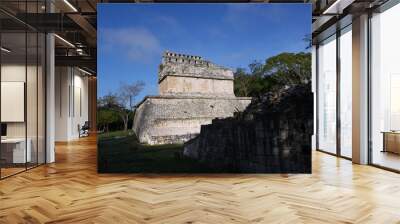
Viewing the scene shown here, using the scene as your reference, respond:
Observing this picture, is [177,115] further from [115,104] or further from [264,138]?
[264,138]

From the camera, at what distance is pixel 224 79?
20.9 ft

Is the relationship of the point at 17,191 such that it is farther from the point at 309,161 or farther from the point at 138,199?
the point at 309,161

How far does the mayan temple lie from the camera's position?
627cm

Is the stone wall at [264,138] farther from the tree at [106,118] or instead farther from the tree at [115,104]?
the tree at [106,118]

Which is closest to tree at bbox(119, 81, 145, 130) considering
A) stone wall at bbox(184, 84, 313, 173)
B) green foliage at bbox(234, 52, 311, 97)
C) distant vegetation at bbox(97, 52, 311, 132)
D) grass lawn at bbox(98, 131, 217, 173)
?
distant vegetation at bbox(97, 52, 311, 132)

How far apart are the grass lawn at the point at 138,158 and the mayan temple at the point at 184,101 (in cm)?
16

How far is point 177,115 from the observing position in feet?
20.7

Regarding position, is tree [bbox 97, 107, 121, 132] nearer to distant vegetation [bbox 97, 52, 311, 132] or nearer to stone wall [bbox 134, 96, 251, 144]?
distant vegetation [bbox 97, 52, 311, 132]

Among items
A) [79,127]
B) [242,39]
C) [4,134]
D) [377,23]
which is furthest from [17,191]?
[79,127]

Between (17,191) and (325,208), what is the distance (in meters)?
3.96

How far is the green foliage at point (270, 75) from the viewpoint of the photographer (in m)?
6.26

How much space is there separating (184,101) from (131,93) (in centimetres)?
92

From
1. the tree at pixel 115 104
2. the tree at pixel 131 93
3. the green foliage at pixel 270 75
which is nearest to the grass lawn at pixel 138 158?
the tree at pixel 115 104

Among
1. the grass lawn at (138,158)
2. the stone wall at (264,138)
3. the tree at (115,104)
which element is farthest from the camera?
the tree at (115,104)
